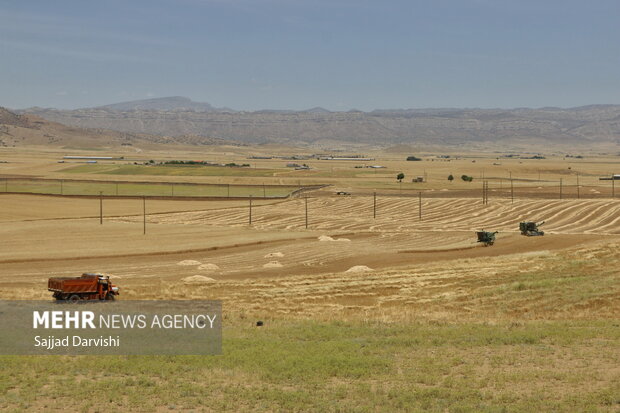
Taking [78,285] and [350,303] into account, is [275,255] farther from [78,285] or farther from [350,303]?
[78,285]

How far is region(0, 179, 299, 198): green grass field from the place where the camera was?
119875 mm

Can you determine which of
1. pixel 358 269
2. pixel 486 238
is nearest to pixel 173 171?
pixel 486 238

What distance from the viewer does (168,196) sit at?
114438 millimetres

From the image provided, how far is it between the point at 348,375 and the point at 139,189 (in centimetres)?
11175

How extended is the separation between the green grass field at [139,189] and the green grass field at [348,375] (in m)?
92.4

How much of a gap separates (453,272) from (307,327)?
2024 centimetres

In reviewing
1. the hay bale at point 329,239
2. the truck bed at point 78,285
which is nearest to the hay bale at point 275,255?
the hay bale at point 329,239

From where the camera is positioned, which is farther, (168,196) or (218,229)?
(168,196)

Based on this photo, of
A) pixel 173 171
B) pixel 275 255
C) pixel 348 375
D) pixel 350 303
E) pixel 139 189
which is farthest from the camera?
pixel 173 171

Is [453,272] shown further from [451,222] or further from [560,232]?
[451,222]

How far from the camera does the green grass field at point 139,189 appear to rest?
393 feet

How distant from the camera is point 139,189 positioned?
128m

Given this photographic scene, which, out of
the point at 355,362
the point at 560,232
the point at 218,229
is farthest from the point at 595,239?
the point at 355,362

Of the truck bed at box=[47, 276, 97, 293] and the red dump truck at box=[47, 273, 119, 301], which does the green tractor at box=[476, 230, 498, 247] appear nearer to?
the red dump truck at box=[47, 273, 119, 301]
